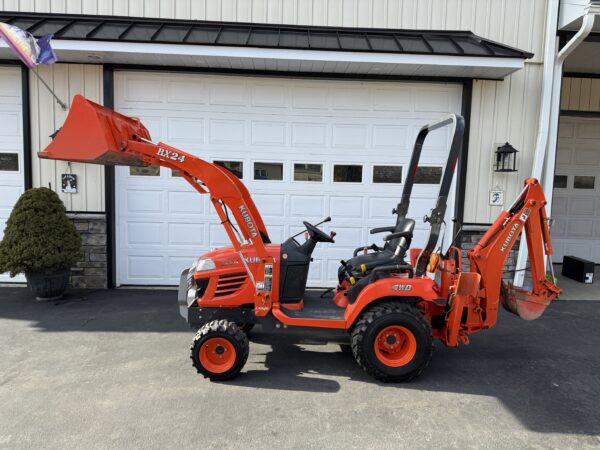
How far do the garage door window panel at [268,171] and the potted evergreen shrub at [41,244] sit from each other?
260cm

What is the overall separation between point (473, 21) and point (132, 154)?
531 cm

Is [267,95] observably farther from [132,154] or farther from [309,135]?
[132,154]

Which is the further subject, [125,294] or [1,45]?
[125,294]

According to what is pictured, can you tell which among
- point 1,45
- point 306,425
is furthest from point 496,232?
point 1,45

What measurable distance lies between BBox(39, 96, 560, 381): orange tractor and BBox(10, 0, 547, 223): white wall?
2850 millimetres

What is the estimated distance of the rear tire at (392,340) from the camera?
354 centimetres

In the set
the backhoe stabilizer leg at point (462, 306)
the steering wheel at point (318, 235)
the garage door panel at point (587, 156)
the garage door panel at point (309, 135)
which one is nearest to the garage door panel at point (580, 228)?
the garage door panel at point (587, 156)

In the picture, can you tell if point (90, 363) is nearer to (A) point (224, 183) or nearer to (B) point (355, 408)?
(A) point (224, 183)

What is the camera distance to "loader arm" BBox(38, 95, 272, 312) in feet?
11.2

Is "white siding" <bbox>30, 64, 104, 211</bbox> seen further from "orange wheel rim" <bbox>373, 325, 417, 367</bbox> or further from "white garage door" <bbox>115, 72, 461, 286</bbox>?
"orange wheel rim" <bbox>373, 325, 417, 367</bbox>

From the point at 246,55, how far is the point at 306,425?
441cm

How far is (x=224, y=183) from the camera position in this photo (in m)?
3.63

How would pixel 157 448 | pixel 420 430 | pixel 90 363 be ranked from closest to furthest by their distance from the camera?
pixel 157 448 → pixel 420 430 → pixel 90 363

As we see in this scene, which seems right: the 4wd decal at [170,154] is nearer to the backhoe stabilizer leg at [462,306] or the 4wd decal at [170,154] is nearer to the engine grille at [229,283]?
the engine grille at [229,283]
